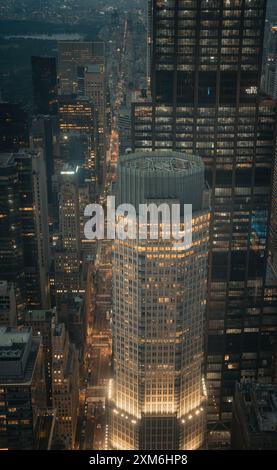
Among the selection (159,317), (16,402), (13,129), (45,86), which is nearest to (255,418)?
(159,317)

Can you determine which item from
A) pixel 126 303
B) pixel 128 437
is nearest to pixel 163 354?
pixel 126 303

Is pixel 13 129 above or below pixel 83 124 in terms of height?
above

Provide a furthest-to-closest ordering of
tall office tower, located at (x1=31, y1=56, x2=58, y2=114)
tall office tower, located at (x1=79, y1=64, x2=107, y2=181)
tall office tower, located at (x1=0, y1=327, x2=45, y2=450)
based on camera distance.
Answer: tall office tower, located at (x1=79, y1=64, x2=107, y2=181) < tall office tower, located at (x1=31, y1=56, x2=58, y2=114) < tall office tower, located at (x1=0, y1=327, x2=45, y2=450)

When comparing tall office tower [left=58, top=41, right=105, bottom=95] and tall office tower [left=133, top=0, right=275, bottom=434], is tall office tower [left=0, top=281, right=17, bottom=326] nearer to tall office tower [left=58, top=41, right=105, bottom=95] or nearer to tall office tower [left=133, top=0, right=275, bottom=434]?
tall office tower [left=133, top=0, right=275, bottom=434]

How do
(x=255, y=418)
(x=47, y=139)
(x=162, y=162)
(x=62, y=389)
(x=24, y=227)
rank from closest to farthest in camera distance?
(x=162, y=162), (x=255, y=418), (x=62, y=389), (x=24, y=227), (x=47, y=139)

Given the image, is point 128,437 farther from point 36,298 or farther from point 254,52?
point 36,298

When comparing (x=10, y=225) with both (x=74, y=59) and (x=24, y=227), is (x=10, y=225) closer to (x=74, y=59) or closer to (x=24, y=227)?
(x=24, y=227)

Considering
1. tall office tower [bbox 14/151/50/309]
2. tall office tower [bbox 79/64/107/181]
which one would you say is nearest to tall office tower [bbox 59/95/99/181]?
tall office tower [bbox 79/64/107/181]
